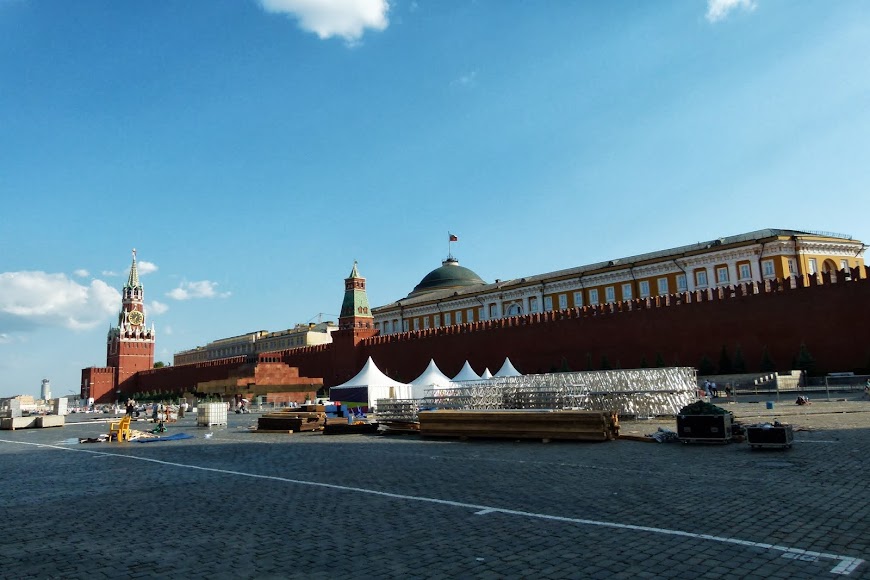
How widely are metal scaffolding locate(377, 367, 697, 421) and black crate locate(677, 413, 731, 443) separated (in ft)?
15.7

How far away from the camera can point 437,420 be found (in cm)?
1472

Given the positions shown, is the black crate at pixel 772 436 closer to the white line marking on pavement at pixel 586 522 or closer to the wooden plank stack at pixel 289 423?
the white line marking on pavement at pixel 586 522

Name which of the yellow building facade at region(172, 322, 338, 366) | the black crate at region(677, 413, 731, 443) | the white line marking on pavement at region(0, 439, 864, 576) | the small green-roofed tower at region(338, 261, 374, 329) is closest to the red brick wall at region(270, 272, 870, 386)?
the small green-roofed tower at region(338, 261, 374, 329)

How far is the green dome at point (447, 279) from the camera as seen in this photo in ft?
238

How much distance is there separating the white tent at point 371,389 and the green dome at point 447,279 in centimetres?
4227

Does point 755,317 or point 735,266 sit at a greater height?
point 735,266

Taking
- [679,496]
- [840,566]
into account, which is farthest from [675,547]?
[679,496]

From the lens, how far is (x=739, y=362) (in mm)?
30984

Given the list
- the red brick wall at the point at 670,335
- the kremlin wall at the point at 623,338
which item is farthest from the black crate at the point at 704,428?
the red brick wall at the point at 670,335

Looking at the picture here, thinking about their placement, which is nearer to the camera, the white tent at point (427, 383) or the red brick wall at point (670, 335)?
the white tent at point (427, 383)

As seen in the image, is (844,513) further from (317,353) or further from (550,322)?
(317,353)

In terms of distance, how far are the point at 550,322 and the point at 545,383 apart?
63.1 feet

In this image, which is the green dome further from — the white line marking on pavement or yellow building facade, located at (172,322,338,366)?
the white line marking on pavement

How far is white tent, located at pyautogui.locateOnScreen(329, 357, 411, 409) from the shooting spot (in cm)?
2762
